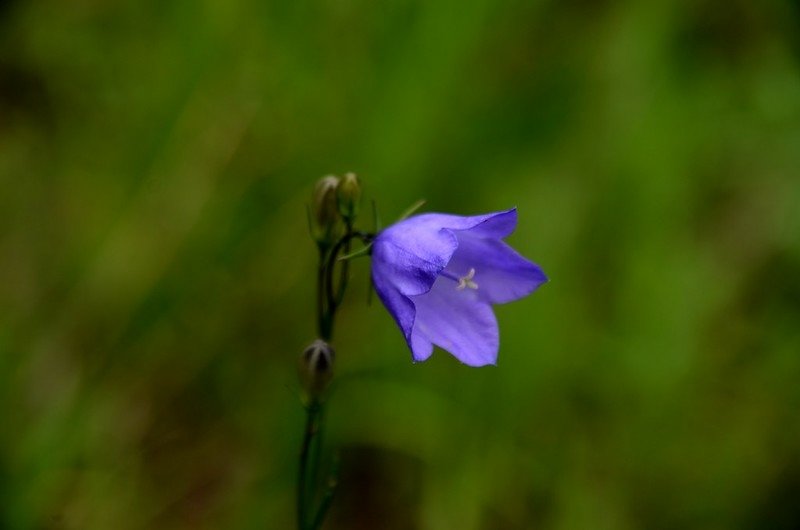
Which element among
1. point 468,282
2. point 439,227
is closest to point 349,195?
point 439,227

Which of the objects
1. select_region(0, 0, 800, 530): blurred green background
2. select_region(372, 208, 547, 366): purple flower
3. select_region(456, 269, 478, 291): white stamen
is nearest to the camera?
select_region(372, 208, 547, 366): purple flower

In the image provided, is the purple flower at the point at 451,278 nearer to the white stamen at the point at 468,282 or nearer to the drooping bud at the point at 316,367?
the white stamen at the point at 468,282

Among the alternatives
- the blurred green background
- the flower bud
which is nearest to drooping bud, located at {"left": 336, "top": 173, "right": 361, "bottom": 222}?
the flower bud

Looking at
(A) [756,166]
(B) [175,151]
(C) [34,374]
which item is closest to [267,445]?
(C) [34,374]

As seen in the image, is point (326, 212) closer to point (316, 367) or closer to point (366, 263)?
point (316, 367)

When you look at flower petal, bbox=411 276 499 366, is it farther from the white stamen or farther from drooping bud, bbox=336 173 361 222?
drooping bud, bbox=336 173 361 222

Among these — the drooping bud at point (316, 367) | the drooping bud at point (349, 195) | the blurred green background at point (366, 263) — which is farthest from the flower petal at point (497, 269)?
the blurred green background at point (366, 263)

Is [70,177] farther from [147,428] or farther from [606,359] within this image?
[606,359]
